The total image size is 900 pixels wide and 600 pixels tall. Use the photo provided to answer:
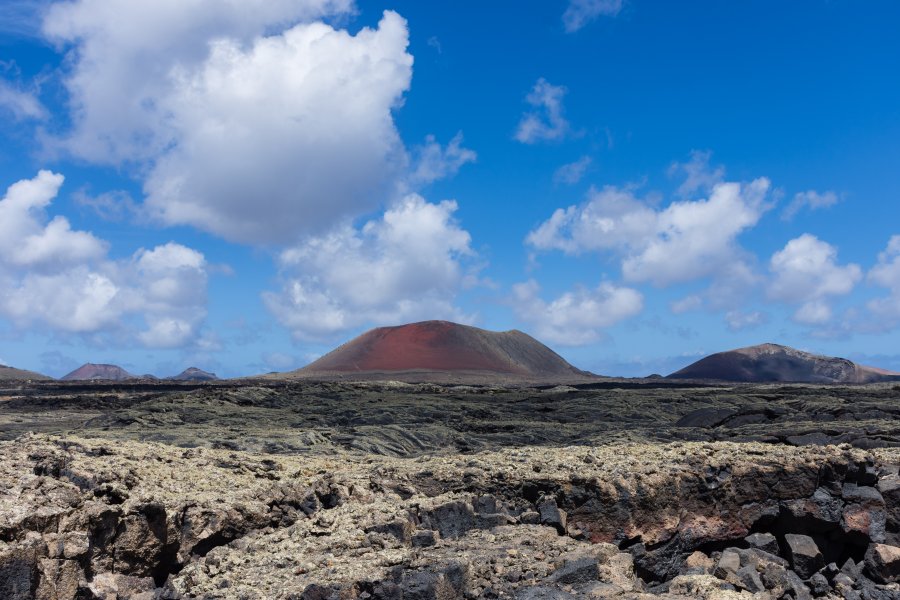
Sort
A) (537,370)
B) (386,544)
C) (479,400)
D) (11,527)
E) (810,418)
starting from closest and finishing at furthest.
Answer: (11,527)
(386,544)
(810,418)
(479,400)
(537,370)

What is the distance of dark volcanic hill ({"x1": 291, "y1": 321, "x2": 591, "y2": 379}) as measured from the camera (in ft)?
288

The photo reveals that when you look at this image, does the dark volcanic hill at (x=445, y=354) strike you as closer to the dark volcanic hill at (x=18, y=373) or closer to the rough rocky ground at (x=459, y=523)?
the dark volcanic hill at (x=18, y=373)

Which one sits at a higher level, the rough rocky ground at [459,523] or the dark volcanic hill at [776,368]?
the dark volcanic hill at [776,368]

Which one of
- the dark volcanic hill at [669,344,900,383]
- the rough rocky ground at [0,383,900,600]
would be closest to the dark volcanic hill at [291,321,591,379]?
the dark volcanic hill at [669,344,900,383]

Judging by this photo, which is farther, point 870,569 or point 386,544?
point 870,569

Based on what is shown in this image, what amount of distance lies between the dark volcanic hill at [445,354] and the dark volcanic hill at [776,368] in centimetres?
1641

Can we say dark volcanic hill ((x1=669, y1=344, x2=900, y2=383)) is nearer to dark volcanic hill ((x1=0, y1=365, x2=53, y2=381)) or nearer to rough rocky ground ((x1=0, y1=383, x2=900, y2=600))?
dark volcanic hill ((x1=0, y1=365, x2=53, y2=381))

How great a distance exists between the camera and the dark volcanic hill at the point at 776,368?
283 feet

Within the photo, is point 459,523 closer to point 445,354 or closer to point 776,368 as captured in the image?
point 445,354

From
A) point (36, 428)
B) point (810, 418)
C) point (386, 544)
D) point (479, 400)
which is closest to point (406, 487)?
point (386, 544)

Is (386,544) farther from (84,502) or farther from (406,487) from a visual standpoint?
(84,502)

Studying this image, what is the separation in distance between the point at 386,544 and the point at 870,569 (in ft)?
23.0

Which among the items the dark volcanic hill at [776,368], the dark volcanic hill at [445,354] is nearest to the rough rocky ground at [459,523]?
the dark volcanic hill at [445,354]

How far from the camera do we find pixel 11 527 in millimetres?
6660
